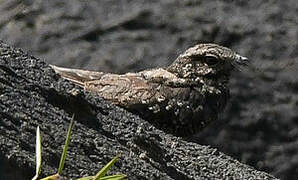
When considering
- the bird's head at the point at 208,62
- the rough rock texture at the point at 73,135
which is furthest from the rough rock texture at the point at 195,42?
the rough rock texture at the point at 73,135

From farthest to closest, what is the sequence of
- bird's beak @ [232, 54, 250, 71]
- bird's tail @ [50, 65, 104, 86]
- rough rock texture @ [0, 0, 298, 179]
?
rough rock texture @ [0, 0, 298, 179]
bird's beak @ [232, 54, 250, 71]
bird's tail @ [50, 65, 104, 86]

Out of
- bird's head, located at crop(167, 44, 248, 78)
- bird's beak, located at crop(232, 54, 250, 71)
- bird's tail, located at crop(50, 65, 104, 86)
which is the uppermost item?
bird's beak, located at crop(232, 54, 250, 71)

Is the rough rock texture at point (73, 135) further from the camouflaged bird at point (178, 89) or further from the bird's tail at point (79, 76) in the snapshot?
the bird's tail at point (79, 76)

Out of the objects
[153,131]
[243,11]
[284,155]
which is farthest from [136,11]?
[153,131]

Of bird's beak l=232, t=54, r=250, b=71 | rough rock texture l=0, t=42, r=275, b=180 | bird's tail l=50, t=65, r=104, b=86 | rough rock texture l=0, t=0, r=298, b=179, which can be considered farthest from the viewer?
rough rock texture l=0, t=0, r=298, b=179

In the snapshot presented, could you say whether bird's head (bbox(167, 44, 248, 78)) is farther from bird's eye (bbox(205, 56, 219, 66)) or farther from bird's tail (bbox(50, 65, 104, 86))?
bird's tail (bbox(50, 65, 104, 86))

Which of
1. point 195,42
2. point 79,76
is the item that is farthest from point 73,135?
point 195,42

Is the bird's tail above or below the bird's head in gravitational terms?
below

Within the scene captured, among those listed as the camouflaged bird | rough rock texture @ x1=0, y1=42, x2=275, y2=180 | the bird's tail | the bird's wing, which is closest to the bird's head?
the camouflaged bird
